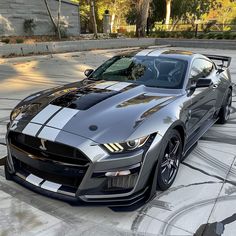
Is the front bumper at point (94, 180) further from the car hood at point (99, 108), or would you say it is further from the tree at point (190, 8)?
the tree at point (190, 8)

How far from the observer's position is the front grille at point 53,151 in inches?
112

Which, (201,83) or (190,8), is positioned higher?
(201,83)

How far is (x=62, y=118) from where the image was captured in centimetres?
314

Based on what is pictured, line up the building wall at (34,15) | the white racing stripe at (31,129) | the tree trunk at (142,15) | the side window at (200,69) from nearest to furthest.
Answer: the white racing stripe at (31,129), the side window at (200,69), the building wall at (34,15), the tree trunk at (142,15)

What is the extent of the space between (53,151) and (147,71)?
2.02m

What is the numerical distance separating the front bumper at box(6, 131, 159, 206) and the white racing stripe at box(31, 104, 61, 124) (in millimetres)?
308

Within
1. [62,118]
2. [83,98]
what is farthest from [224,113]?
[62,118]

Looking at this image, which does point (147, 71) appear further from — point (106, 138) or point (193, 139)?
point (106, 138)

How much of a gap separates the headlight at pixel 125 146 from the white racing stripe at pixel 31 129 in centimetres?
67

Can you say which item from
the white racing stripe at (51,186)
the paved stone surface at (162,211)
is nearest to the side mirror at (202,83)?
the paved stone surface at (162,211)

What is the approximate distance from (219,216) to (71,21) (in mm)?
19188

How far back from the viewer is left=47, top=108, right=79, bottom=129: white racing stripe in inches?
120

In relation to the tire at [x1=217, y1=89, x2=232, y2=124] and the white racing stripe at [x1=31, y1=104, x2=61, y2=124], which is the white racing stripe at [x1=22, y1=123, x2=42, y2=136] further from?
Answer: the tire at [x1=217, y1=89, x2=232, y2=124]

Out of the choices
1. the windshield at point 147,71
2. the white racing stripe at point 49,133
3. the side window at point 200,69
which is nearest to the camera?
the white racing stripe at point 49,133
